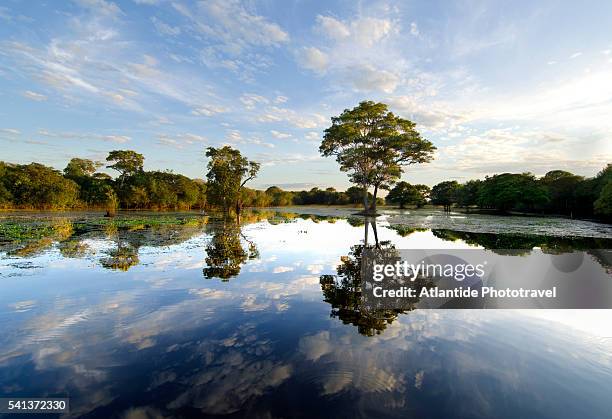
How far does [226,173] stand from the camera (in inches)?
1740

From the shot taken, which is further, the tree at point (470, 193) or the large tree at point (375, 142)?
the tree at point (470, 193)

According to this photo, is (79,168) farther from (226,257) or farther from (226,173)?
(226,257)

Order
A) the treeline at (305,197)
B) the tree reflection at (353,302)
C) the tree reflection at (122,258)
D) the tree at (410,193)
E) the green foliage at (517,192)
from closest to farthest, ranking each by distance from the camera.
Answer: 1. the tree reflection at (353,302)
2. the tree reflection at (122,258)
3. the green foliage at (517,192)
4. the tree at (410,193)
5. the treeline at (305,197)

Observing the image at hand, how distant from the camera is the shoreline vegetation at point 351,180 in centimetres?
4403

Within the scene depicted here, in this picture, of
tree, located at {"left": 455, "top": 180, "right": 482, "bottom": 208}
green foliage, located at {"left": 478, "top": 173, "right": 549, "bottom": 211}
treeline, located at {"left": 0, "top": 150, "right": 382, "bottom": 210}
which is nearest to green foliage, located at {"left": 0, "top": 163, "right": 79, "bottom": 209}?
treeline, located at {"left": 0, "top": 150, "right": 382, "bottom": 210}

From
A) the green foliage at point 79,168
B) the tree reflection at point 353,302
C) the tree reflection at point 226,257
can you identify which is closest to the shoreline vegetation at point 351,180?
the green foliage at point 79,168

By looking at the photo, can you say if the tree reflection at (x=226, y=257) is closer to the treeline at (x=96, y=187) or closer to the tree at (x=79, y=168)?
the treeline at (x=96, y=187)

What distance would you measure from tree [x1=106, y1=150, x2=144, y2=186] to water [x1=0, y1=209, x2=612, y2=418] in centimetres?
7116

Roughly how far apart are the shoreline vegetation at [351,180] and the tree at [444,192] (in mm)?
6121

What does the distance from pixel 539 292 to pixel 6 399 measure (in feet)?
34.7

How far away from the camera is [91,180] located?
69.1 metres

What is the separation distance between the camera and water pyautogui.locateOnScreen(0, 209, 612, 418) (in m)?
3.31

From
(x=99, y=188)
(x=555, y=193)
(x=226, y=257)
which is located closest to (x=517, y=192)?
(x=555, y=193)

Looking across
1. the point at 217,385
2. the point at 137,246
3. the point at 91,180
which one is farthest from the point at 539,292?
the point at 91,180
